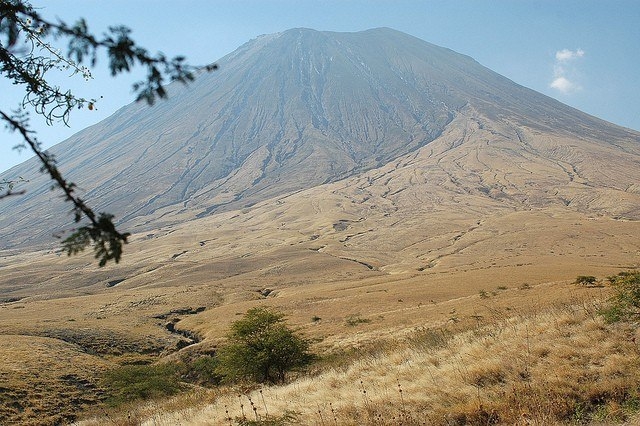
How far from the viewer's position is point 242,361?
1903 centimetres

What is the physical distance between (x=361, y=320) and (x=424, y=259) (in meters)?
62.3

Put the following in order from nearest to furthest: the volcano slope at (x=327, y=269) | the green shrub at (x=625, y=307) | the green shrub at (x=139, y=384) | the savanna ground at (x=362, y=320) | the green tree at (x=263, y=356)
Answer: the savanna ground at (x=362, y=320), the green shrub at (x=625, y=307), the green tree at (x=263, y=356), the green shrub at (x=139, y=384), the volcano slope at (x=327, y=269)

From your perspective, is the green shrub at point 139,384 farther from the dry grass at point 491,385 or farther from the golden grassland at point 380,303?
the dry grass at point 491,385

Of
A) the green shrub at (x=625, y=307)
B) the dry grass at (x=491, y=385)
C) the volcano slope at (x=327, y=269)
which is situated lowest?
the volcano slope at (x=327, y=269)

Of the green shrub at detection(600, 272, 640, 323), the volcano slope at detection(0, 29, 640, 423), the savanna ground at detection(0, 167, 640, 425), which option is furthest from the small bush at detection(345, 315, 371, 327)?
the green shrub at detection(600, 272, 640, 323)

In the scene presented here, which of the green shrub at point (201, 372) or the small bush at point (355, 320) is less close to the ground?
the green shrub at point (201, 372)

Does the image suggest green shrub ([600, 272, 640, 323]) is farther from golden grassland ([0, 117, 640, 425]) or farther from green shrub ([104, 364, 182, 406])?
green shrub ([104, 364, 182, 406])

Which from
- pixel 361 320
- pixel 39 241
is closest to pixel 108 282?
pixel 361 320

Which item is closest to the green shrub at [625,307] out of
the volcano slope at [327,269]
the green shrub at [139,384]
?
the volcano slope at [327,269]

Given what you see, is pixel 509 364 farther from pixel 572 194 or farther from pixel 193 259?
pixel 572 194

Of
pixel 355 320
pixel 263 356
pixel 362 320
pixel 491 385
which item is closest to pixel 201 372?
pixel 263 356

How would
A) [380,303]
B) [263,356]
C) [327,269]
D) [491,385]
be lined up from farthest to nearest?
1. [327,269]
2. [380,303]
3. [263,356]
4. [491,385]

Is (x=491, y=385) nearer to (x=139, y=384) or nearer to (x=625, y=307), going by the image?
(x=625, y=307)

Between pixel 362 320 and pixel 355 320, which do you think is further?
pixel 355 320
